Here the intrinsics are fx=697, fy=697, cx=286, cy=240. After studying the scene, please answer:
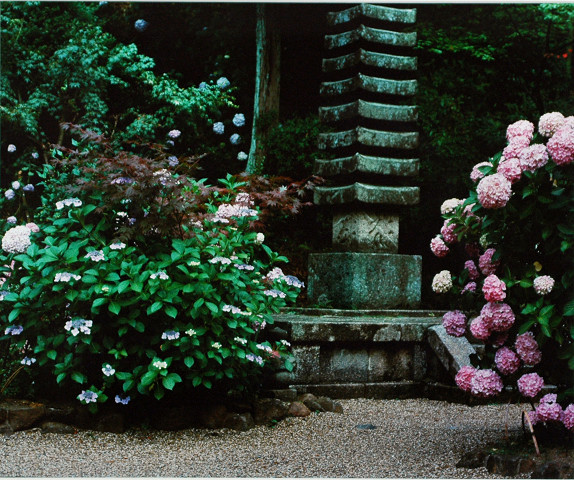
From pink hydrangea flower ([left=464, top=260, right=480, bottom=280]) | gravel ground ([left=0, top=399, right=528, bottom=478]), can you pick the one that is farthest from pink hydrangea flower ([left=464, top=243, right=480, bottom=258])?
gravel ground ([left=0, top=399, right=528, bottom=478])

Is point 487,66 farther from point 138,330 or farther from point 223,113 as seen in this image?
point 138,330

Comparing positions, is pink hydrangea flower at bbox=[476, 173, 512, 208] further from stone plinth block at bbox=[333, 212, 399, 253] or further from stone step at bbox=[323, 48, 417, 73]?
stone step at bbox=[323, 48, 417, 73]

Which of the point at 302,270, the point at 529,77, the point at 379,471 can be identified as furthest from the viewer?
the point at 529,77

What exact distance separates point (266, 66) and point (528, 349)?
7904mm

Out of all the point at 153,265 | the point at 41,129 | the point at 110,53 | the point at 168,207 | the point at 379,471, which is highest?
the point at 110,53

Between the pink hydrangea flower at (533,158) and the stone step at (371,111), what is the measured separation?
3.38 metres

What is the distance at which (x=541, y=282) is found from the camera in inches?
130

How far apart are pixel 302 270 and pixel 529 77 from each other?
16.8 feet

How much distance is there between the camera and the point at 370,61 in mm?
6719

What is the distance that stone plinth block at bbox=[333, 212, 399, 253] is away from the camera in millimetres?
6605

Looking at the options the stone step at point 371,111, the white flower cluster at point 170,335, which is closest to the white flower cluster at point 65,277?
the white flower cluster at point 170,335

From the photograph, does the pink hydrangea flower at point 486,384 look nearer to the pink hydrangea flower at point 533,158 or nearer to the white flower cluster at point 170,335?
the pink hydrangea flower at point 533,158

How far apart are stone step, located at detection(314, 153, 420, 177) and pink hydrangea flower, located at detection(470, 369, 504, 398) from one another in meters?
3.31

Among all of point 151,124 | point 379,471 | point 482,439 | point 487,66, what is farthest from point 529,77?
point 379,471
